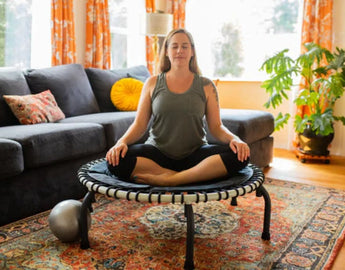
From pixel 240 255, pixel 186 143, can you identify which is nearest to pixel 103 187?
pixel 186 143

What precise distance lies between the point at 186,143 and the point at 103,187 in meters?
0.56

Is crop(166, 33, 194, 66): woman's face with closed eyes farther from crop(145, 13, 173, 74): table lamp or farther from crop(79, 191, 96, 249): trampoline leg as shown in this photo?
crop(145, 13, 173, 74): table lamp

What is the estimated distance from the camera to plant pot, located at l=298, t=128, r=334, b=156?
3.93m

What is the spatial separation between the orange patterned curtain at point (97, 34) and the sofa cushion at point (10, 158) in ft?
7.19

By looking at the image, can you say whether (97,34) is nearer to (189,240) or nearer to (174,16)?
(174,16)

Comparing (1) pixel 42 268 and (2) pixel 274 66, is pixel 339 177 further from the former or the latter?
(1) pixel 42 268

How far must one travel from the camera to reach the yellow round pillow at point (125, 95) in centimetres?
361

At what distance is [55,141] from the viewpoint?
2.41 metres

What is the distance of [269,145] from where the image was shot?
12.0 feet

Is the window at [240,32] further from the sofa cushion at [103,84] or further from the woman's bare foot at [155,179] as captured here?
the woman's bare foot at [155,179]

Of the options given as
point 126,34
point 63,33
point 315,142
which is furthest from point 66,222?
point 126,34

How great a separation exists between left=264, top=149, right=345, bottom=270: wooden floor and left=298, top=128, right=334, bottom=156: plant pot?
116 mm

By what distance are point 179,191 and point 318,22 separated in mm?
3362

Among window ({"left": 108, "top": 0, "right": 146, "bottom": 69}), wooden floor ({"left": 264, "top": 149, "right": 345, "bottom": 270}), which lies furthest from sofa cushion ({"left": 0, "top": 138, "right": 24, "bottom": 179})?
window ({"left": 108, "top": 0, "right": 146, "bottom": 69})
